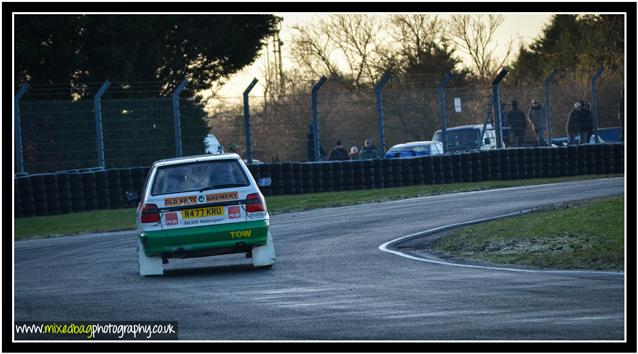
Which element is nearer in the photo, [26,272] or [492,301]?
[492,301]

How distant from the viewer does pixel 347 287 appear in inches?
465

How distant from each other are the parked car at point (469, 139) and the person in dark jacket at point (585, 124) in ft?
7.61

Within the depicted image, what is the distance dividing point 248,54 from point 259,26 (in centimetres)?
110

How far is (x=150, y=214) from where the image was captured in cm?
1382

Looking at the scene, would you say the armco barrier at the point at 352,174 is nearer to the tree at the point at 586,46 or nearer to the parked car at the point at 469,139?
the parked car at the point at 469,139

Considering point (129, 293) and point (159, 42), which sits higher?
point (159, 42)

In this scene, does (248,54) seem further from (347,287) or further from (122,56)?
(347,287)

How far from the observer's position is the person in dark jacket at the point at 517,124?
102 feet

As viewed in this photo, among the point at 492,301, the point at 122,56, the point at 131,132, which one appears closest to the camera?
the point at 492,301

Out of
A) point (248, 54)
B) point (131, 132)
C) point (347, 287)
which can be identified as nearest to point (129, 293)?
point (347, 287)

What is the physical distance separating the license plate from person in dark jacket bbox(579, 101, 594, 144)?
19.6 metres

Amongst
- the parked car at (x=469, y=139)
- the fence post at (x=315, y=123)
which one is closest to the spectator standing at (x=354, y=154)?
the parked car at (x=469, y=139)

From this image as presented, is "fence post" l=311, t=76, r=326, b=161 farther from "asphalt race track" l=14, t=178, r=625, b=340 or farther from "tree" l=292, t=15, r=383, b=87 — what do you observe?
"tree" l=292, t=15, r=383, b=87

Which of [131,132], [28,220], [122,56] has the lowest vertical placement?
[28,220]
